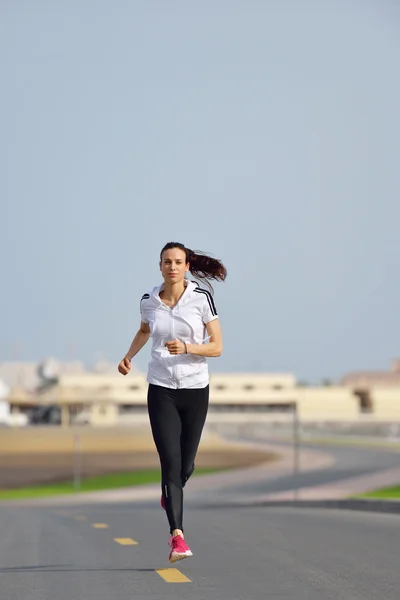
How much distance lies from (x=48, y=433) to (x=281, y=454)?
20.2 meters

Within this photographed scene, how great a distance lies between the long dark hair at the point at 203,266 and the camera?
386 inches

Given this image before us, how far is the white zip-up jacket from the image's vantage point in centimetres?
947

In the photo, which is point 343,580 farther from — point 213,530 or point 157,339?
point 213,530

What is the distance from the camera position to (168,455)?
31.1 feet

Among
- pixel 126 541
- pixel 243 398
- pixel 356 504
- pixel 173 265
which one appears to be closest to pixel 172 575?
pixel 173 265

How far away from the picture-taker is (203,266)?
32.4 ft

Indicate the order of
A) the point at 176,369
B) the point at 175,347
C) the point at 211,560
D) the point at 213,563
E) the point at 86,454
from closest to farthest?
the point at 175,347 → the point at 176,369 → the point at 213,563 → the point at 211,560 → the point at 86,454

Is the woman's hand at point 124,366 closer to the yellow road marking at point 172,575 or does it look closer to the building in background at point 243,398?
the yellow road marking at point 172,575

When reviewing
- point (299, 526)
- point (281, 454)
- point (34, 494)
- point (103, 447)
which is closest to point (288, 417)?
point (103, 447)

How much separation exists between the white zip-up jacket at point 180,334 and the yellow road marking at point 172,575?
4.55 feet

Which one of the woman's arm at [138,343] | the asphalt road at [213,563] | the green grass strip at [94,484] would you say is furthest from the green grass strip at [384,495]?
the woman's arm at [138,343]

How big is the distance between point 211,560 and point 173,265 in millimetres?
2627

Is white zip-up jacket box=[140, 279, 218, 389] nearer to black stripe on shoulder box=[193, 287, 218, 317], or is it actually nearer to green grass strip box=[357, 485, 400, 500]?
black stripe on shoulder box=[193, 287, 218, 317]

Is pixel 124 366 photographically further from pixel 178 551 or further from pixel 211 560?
pixel 211 560
